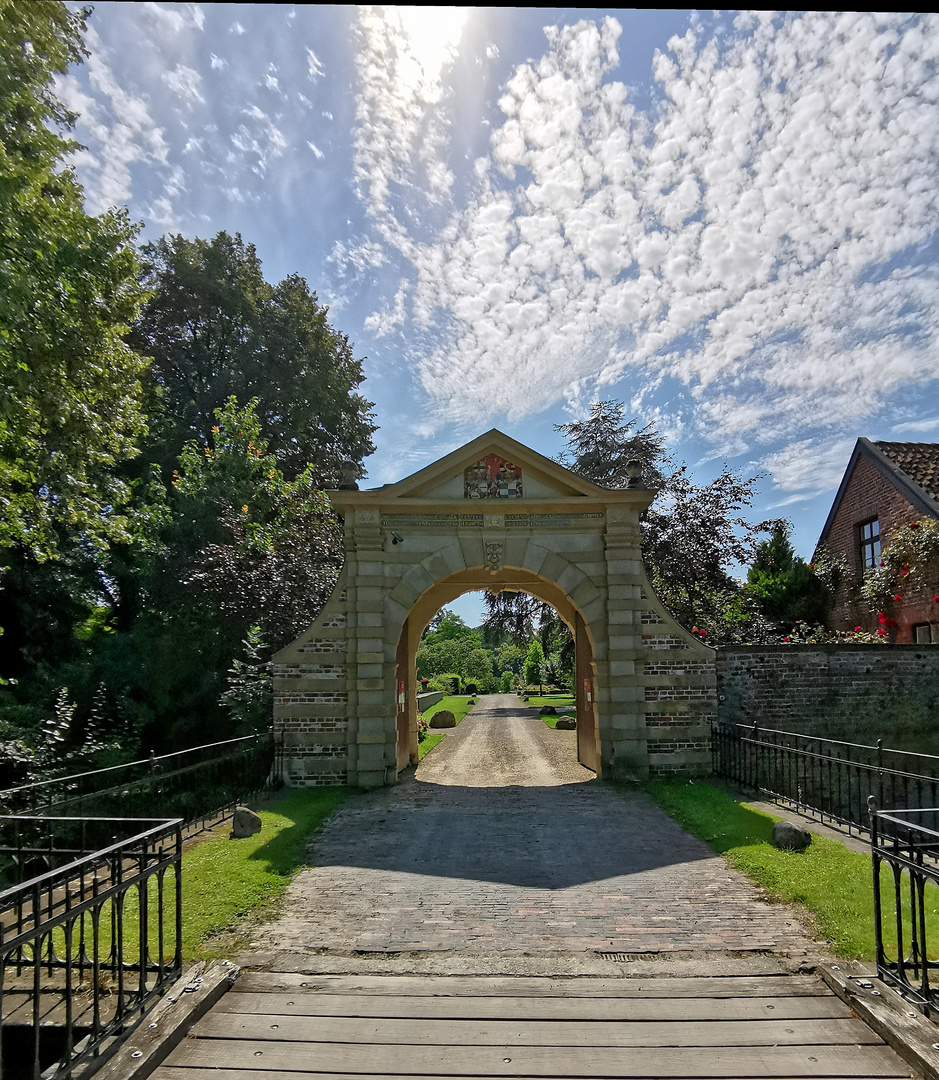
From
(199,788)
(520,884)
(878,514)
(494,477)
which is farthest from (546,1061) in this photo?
(878,514)

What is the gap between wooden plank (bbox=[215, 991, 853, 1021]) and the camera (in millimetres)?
4242

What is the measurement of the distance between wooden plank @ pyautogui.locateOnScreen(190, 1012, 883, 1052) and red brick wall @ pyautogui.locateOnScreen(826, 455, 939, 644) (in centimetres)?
1621

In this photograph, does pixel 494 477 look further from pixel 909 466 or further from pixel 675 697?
pixel 909 466

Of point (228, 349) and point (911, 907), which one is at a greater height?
point (228, 349)

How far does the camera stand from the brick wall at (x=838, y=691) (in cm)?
1257

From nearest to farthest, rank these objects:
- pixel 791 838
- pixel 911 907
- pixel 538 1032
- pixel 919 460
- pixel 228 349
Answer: pixel 538 1032, pixel 911 907, pixel 791 838, pixel 919 460, pixel 228 349

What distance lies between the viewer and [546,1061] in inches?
149

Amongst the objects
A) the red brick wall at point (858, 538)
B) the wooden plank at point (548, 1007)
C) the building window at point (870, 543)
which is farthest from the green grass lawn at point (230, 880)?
the building window at point (870, 543)

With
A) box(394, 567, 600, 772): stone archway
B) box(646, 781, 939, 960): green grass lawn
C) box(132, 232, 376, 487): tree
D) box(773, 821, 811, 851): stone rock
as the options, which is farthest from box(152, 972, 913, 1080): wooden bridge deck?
box(132, 232, 376, 487): tree

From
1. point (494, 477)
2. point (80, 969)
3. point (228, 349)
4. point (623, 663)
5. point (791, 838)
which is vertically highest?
point (228, 349)

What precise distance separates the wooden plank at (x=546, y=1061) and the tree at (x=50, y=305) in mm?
9195

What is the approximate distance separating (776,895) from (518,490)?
784 centimetres

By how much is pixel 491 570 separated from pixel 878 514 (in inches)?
568

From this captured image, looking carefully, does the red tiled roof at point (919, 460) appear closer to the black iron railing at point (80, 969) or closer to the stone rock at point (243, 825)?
the stone rock at point (243, 825)
